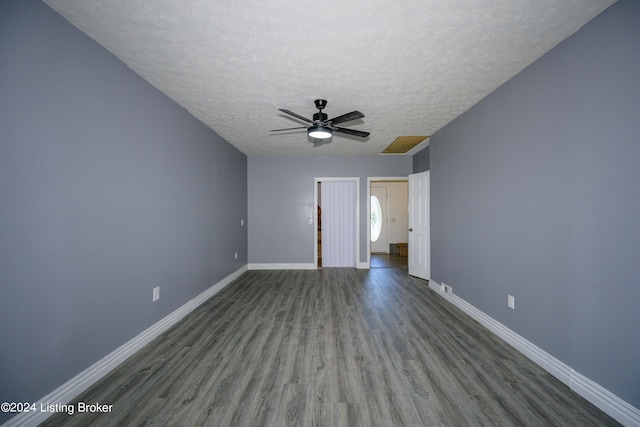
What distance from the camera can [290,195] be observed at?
6.02 metres

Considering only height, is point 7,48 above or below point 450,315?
above

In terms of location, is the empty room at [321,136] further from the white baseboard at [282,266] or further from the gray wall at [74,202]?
the white baseboard at [282,266]

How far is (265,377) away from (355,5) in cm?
286

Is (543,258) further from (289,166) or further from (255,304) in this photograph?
(289,166)

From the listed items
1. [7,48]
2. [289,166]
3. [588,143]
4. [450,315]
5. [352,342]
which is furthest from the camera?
[289,166]

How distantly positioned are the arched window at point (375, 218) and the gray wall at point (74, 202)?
6387mm

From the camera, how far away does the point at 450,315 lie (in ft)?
10.8

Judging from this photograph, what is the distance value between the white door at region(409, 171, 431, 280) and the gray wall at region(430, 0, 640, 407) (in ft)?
5.55

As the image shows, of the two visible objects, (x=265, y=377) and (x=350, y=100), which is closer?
(x=265, y=377)

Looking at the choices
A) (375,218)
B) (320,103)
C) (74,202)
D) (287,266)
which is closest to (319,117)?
(320,103)

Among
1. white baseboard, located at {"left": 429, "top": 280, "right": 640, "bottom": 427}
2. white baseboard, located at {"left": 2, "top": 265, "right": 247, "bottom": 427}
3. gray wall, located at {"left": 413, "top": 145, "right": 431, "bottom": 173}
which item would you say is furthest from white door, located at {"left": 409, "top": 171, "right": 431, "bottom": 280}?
white baseboard, located at {"left": 2, "top": 265, "right": 247, "bottom": 427}

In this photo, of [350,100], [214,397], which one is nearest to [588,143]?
[350,100]

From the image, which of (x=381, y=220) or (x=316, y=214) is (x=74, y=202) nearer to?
(x=316, y=214)

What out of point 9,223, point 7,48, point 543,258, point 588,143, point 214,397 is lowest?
point 214,397
